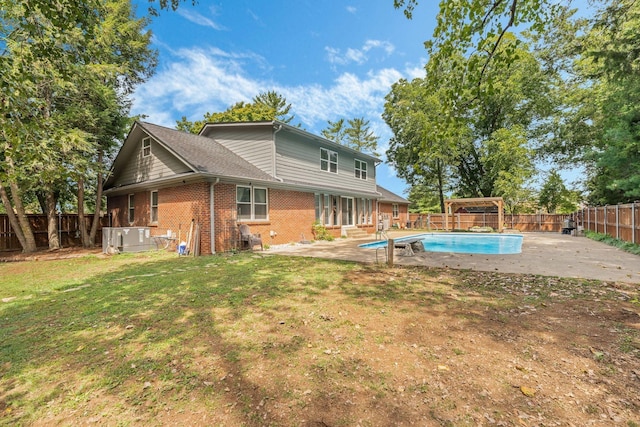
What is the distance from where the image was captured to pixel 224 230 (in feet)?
37.2

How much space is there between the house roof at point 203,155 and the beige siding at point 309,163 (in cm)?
136

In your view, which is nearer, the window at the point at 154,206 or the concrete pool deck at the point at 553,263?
the concrete pool deck at the point at 553,263

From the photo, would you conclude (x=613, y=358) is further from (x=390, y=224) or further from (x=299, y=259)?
(x=390, y=224)

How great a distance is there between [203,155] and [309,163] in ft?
18.2

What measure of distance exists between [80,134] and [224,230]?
6.86 meters

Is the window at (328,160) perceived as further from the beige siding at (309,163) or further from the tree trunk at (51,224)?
the tree trunk at (51,224)

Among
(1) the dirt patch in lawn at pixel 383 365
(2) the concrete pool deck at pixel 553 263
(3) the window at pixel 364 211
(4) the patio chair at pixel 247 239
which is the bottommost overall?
(1) the dirt patch in lawn at pixel 383 365

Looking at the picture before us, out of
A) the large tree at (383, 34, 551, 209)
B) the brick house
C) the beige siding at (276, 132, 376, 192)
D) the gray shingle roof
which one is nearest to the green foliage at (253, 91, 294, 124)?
the large tree at (383, 34, 551, 209)

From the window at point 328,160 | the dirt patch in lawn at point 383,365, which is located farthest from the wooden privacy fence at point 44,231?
the dirt patch in lawn at point 383,365

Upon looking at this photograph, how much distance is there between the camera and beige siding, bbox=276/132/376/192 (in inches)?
558

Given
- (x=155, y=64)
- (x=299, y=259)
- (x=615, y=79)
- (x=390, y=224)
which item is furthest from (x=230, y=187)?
(x=390, y=224)

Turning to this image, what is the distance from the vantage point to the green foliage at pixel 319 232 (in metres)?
15.3

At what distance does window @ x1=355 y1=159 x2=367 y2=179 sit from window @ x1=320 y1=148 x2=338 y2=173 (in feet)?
8.26

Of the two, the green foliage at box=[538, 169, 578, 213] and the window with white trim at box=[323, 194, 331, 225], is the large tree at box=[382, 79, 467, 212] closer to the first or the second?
the green foliage at box=[538, 169, 578, 213]
